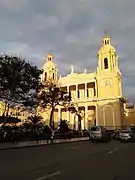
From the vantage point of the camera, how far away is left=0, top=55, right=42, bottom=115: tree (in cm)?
2980

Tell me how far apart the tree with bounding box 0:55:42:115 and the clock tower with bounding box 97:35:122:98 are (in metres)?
52.1

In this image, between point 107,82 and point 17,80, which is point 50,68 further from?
point 17,80

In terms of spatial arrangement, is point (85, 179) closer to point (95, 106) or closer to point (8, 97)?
point (8, 97)

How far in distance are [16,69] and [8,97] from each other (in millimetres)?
3805

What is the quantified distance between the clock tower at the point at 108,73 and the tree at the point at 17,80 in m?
52.1

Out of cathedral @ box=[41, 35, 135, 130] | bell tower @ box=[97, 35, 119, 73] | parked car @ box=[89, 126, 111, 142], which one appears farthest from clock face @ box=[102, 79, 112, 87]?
parked car @ box=[89, 126, 111, 142]

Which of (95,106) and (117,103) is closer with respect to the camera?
(117,103)

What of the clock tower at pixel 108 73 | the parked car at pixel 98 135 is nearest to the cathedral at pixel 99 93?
the clock tower at pixel 108 73

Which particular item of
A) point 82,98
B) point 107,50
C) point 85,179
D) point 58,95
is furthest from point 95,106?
point 85,179

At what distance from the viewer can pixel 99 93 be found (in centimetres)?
8519

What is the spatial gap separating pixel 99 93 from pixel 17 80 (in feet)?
187

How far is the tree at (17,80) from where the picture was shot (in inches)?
1173

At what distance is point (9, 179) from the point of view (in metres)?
7.89

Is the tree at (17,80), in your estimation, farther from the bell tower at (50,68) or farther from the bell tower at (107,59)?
the bell tower at (50,68)
